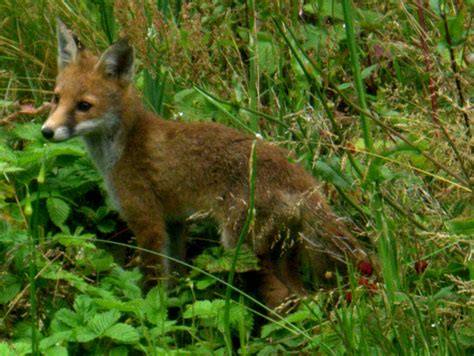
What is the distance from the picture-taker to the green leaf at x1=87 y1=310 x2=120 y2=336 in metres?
4.04

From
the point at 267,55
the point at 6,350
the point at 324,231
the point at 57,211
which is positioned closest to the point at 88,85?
the point at 57,211

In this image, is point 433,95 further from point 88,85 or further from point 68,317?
point 88,85

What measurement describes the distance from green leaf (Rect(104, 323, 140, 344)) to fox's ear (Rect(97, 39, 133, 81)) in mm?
1833

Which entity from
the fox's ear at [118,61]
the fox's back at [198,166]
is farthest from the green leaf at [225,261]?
the fox's ear at [118,61]

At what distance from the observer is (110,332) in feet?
13.2

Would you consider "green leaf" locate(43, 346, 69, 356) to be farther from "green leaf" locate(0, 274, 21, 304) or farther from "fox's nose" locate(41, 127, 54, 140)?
"fox's nose" locate(41, 127, 54, 140)

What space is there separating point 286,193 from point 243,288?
1.71ft

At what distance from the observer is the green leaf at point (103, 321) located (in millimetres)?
4044

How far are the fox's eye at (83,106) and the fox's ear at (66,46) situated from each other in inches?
11.6

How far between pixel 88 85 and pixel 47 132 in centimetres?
43

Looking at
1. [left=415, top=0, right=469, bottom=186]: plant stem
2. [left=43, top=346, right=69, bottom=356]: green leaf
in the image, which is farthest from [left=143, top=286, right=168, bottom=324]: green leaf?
[left=415, top=0, right=469, bottom=186]: plant stem

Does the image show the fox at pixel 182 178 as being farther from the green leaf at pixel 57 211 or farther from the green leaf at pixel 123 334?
the green leaf at pixel 123 334

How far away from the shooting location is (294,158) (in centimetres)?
491

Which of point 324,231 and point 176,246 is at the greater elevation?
point 324,231
